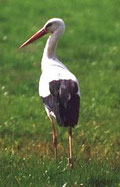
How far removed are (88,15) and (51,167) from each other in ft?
46.5

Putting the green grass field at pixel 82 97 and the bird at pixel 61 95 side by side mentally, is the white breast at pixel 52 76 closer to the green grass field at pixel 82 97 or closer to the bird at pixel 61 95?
the bird at pixel 61 95

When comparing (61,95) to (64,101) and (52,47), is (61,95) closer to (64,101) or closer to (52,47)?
(64,101)

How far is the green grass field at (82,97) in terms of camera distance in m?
7.69

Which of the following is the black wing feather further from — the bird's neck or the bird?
the bird's neck

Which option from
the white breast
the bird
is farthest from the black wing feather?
the white breast

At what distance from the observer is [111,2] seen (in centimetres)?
2339

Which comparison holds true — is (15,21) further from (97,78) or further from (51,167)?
(51,167)

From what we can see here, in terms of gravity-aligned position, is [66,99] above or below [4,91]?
above

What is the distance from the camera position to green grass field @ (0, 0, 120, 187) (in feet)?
25.2

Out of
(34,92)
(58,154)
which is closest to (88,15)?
(34,92)

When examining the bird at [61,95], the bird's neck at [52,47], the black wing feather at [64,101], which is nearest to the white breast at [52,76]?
the bird at [61,95]

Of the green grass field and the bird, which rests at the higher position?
the bird

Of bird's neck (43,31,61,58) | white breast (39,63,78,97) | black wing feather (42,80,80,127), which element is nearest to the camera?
black wing feather (42,80,80,127)

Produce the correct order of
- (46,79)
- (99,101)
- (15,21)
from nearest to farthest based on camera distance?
(46,79) → (99,101) → (15,21)
